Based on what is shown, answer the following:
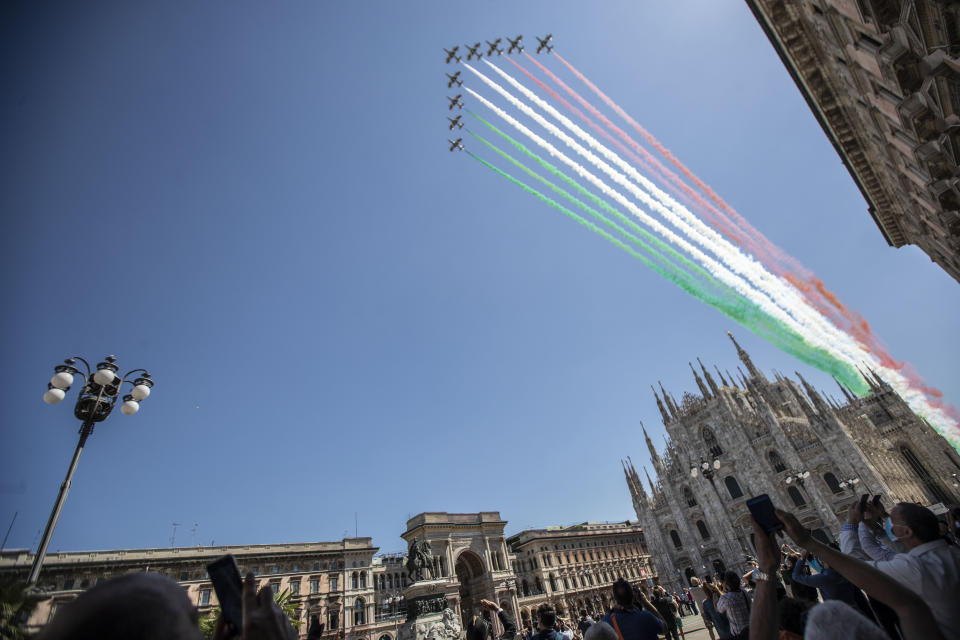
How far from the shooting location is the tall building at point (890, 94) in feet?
28.7

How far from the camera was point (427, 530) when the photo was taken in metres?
40.8

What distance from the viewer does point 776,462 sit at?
131ft

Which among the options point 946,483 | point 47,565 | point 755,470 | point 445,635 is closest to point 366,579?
point 47,565

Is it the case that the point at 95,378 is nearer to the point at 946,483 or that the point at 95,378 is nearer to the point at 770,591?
the point at 770,591

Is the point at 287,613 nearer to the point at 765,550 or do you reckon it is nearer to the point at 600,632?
the point at 600,632

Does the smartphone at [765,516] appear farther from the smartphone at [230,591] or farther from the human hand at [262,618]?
the smartphone at [230,591]

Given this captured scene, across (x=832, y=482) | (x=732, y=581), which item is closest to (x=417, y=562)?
(x=732, y=581)

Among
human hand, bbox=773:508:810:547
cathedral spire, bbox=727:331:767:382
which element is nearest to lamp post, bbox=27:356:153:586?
human hand, bbox=773:508:810:547

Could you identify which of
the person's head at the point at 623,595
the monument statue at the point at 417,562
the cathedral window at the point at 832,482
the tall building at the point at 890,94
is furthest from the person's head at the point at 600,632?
the cathedral window at the point at 832,482

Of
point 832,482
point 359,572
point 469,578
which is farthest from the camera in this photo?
point 469,578

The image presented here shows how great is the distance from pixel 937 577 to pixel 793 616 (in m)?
1.04

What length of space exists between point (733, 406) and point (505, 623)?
45.0 m

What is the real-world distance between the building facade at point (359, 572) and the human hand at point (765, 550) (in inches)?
1398

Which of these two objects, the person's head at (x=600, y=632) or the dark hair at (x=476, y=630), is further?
the dark hair at (x=476, y=630)
